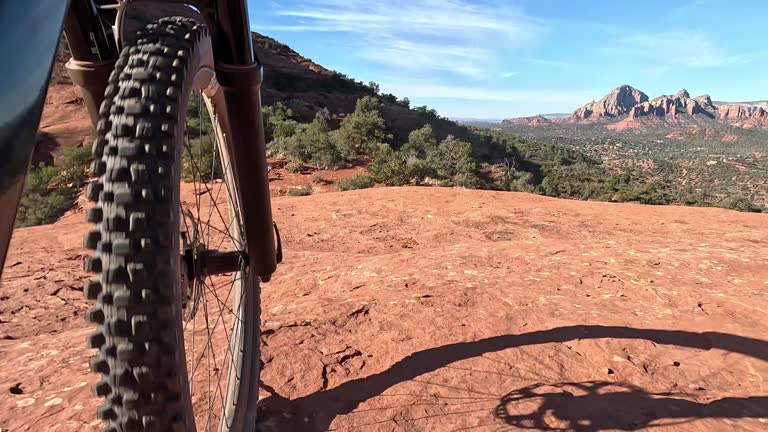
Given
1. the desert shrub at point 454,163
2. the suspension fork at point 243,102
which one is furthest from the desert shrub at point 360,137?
the suspension fork at point 243,102

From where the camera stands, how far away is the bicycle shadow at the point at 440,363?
2.88 meters

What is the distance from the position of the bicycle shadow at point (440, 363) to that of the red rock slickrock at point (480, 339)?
15mm

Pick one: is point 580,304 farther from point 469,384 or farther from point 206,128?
point 206,128

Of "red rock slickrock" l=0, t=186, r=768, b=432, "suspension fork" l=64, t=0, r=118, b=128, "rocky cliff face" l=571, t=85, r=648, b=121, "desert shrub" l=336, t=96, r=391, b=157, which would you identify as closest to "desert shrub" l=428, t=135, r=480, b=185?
"desert shrub" l=336, t=96, r=391, b=157

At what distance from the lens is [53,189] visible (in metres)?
16.1

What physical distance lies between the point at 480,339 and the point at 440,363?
0.59 metres

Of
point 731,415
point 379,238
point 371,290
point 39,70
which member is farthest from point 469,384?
point 379,238

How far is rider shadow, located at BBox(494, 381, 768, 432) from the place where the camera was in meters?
2.83

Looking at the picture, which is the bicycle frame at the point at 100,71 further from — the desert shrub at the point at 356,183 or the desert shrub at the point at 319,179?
the desert shrub at the point at 319,179

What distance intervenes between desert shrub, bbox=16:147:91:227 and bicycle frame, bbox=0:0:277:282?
11158mm

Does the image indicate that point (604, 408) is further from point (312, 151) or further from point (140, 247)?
point (312, 151)

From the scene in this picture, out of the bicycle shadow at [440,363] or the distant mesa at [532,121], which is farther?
the distant mesa at [532,121]

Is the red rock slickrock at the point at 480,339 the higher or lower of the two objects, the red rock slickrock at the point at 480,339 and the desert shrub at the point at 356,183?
the lower

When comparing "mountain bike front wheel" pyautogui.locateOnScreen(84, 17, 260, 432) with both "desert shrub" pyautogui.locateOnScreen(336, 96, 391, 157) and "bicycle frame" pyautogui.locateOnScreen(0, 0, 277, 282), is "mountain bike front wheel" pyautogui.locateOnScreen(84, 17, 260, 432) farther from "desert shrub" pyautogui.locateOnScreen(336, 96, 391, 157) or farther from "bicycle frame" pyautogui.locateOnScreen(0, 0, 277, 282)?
"desert shrub" pyautogui.locateOnScreen(336, 96, 391, 157)
